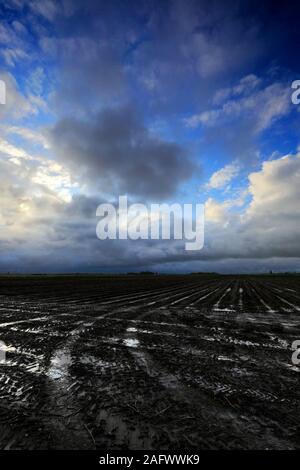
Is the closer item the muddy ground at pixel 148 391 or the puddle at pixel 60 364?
the muddy ground at pixel 148 391

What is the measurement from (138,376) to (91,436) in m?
2.17

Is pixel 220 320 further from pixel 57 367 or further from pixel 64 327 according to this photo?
pixel 57 367

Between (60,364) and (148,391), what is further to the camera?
(60,364)

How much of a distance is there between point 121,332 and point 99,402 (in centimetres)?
524

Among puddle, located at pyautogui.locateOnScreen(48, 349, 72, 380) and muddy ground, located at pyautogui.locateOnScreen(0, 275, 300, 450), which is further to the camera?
puddle, located at pyautogui.locateOnScreen(48, 349, 72, 380)

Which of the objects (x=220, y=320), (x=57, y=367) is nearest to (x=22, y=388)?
(x=57, y=367)

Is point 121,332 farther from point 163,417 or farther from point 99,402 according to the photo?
point 163,417

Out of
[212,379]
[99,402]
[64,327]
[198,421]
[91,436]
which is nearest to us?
[91,436]

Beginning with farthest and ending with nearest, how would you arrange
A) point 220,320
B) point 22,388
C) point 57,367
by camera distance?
point 220,320 < point 57,367 < point 22,388

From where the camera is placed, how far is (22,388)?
15.7ft
